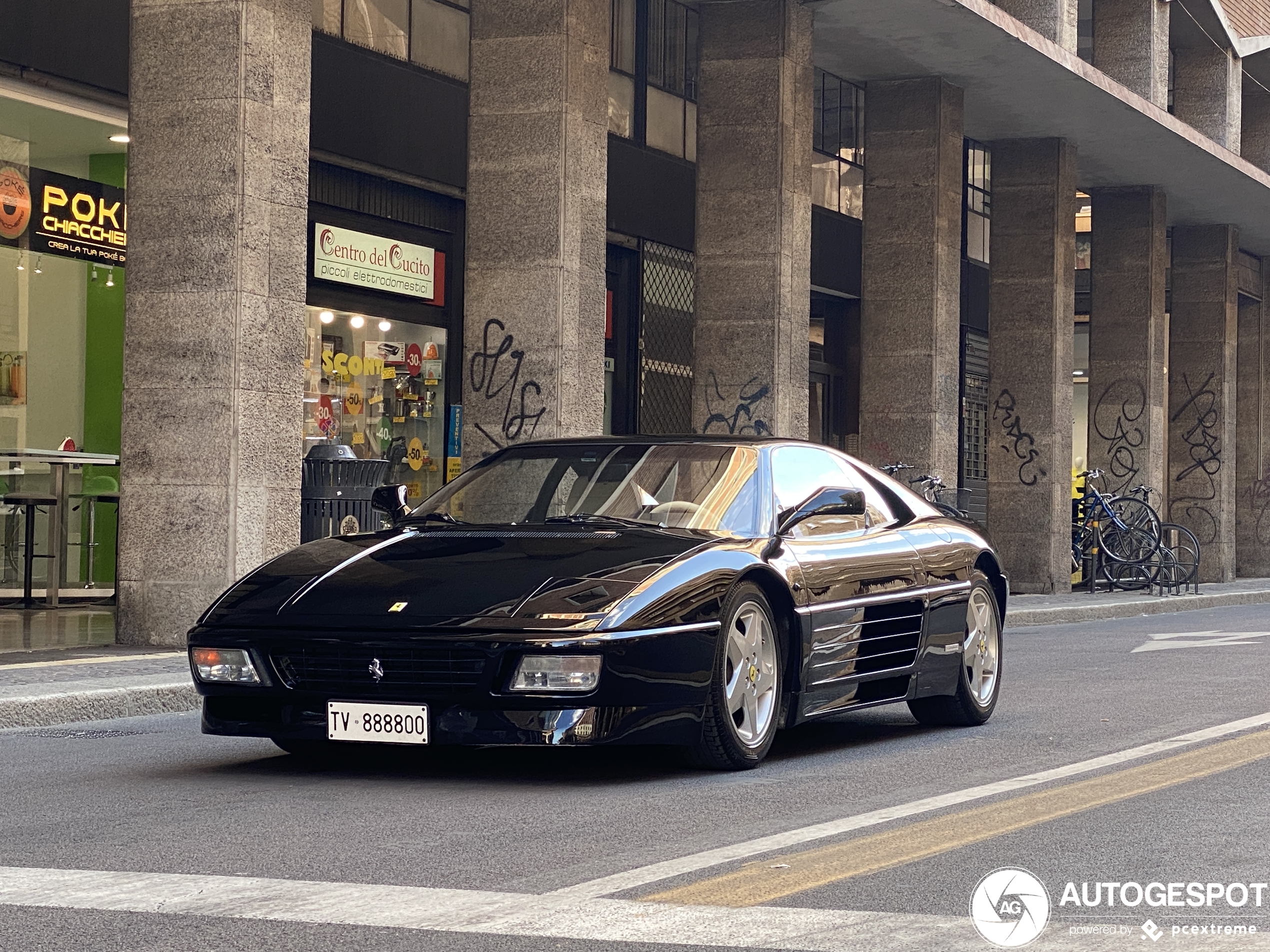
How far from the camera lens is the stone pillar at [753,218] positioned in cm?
1934

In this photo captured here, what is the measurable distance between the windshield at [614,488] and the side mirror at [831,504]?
24 centimetres

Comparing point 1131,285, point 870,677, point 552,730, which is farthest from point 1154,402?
point 552,730

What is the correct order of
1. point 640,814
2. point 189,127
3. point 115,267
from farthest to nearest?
point 115,267, point 189,127, point 640,814

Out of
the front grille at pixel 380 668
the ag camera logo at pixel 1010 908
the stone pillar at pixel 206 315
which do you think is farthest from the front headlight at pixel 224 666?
the stone pillar at pixel 206 315

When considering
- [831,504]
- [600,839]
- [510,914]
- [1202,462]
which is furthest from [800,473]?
[1202,462]

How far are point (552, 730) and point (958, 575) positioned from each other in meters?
3.03

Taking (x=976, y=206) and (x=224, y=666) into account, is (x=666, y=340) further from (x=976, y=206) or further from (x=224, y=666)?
(x=224, y=666)

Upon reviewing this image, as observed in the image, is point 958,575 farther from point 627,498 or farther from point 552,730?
point 552,730

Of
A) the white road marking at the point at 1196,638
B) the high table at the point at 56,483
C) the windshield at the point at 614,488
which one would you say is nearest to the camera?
the windshield at the point at 614,488

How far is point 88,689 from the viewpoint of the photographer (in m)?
9.62

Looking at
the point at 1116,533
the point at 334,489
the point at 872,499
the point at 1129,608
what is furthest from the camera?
the point at 1116,533

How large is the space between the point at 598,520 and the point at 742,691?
35.9 inches

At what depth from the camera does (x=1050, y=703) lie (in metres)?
10.5

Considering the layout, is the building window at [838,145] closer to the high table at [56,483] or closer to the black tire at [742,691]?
the high table at [56,483]
